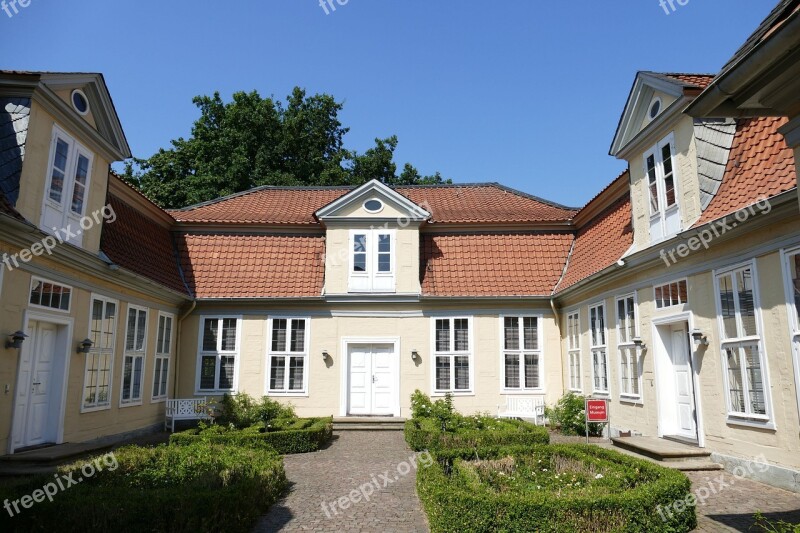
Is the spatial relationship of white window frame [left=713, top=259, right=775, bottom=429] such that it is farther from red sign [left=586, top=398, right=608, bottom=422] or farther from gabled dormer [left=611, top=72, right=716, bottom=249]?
red sign [left=586, top=398, right=608, bottom=422]

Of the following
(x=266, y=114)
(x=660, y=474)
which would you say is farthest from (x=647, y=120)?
(x=266, y=114)

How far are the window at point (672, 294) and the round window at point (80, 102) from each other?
12105 millimetres

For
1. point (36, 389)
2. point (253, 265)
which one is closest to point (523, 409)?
point (253, 265)

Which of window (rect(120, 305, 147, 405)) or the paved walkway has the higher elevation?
window (rect(120, 305, 147, 405))

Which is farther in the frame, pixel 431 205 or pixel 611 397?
pixel 431 205

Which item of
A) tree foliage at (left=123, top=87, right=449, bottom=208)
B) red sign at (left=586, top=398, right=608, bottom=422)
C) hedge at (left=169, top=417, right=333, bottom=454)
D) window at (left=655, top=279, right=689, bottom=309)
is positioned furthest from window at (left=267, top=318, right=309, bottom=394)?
tree foliage at (left=123, top=87, right=449, bottom=208)

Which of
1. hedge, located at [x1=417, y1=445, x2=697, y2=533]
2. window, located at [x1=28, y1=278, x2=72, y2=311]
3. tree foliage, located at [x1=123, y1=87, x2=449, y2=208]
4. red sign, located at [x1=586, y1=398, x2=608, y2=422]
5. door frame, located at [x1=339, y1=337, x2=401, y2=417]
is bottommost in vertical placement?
hedge, located at [x1=417, y1=445, x2=697, y2=533]

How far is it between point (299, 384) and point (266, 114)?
2284 cm

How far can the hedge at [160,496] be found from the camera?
5.56 meters

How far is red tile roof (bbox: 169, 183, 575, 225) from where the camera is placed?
18.2 meters

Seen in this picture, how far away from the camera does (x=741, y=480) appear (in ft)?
27.6

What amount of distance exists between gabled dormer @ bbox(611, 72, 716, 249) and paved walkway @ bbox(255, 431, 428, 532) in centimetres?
675

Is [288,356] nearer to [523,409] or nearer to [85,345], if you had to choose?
[85,345]

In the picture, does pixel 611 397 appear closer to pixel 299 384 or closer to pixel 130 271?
pixel 299 384
